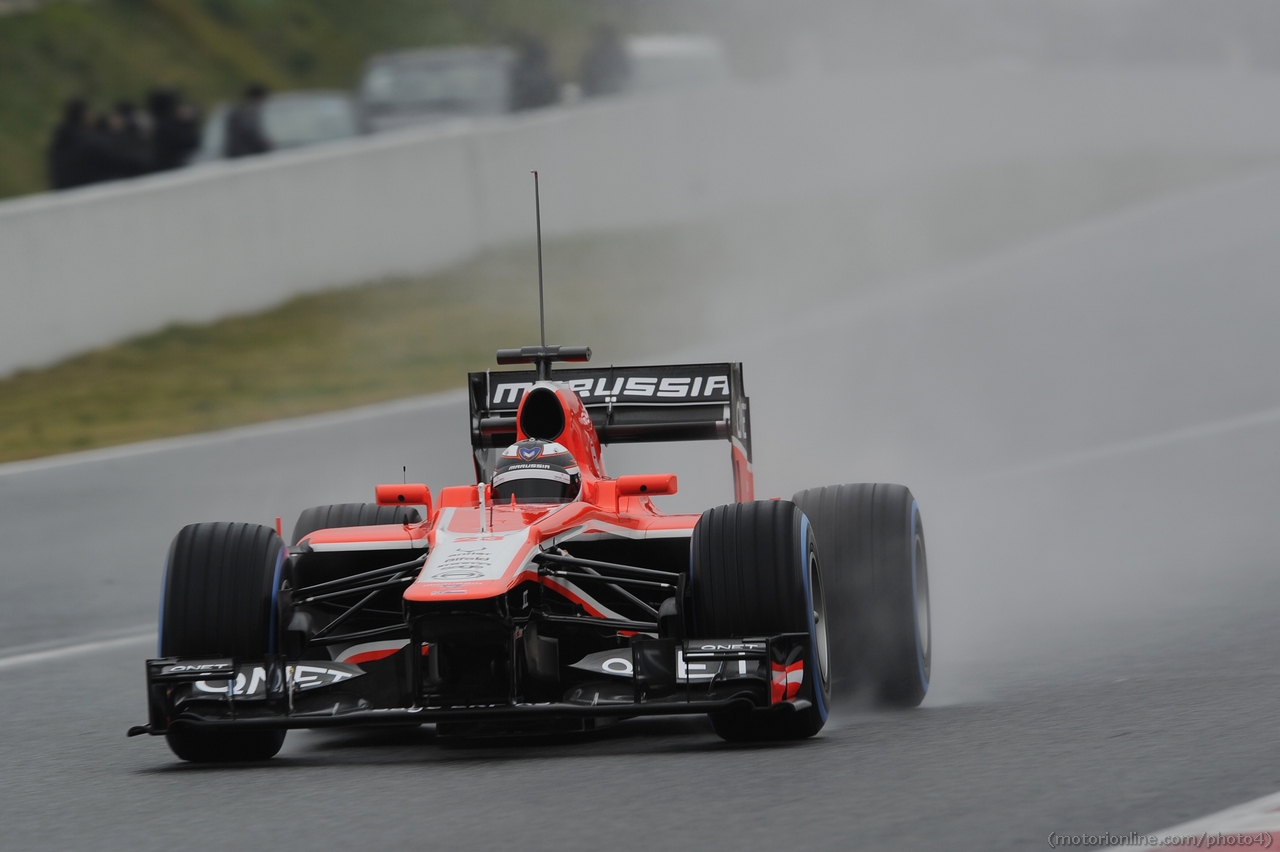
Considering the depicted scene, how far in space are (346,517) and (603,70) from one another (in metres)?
16.1

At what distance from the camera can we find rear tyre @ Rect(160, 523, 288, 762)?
7.21 meters

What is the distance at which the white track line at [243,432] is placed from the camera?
12.8 meters

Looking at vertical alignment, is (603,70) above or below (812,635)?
above

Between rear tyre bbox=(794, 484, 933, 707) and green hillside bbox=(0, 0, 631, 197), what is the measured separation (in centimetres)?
2277

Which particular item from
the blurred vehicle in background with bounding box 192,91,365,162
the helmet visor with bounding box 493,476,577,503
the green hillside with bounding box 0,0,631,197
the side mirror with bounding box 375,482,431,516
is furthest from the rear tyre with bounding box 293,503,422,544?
the green hillside with bounding box 0,0,631,197

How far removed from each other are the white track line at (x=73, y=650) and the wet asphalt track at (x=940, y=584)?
0.32 feet

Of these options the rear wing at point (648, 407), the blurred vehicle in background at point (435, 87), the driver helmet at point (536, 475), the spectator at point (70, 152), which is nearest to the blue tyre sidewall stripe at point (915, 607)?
the rear wing at point (648, 407)

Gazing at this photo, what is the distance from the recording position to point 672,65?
26234mm

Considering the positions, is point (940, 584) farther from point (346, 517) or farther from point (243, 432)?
point (243, 432)

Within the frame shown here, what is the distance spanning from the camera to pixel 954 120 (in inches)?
1090

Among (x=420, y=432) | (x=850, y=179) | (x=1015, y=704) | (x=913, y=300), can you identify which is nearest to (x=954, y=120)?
(x=850, y=179)

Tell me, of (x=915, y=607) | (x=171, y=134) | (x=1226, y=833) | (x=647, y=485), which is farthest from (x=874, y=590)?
(x=171, y=134)

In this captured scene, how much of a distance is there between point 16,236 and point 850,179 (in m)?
12.4

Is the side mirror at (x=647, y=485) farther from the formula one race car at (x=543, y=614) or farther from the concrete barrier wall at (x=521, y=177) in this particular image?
the concrete barrier wall at (x=521, y=177)
